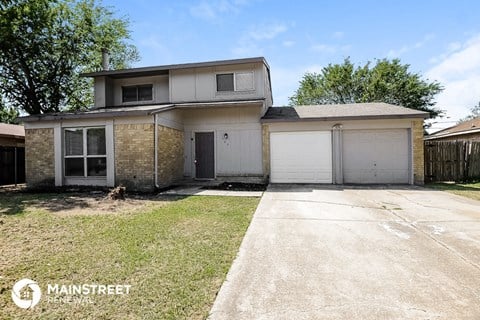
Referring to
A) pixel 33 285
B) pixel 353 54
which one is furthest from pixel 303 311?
pixel 353 54

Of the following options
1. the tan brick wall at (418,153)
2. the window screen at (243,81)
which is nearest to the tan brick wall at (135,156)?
the window screen at (243,81)

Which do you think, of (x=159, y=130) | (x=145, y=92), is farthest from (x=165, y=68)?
(x=159, y=130)

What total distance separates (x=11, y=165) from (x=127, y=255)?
537 inches

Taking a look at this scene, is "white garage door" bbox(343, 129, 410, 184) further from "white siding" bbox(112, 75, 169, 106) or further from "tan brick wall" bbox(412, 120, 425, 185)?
"white siding" bbox(112, 75, 169, 106)

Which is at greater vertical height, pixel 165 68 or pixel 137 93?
pixel 165 68

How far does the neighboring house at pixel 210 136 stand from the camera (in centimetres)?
1018

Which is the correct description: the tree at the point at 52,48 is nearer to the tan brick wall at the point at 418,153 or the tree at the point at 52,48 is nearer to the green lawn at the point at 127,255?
the green lawn at the point at 127,255

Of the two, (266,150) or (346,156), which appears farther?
(266,150)

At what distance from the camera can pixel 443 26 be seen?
12.0 meters

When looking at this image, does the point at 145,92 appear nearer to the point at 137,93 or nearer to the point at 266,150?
the point at 137,93

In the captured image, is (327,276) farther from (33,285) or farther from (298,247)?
(33,285)

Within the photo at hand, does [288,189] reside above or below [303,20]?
below

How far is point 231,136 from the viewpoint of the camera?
12.7 meters

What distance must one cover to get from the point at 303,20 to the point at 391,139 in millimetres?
6497
